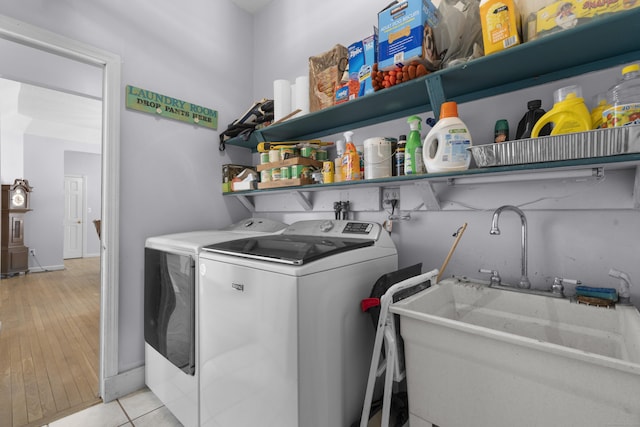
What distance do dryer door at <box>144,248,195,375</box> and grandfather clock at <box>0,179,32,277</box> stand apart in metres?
5.65

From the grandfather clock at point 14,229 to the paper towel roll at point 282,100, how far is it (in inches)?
251

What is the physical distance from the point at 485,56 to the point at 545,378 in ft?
3.57

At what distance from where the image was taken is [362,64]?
1570 millimetres

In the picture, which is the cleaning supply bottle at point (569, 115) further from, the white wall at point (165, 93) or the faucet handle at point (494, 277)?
the white wall at point (165, 93)

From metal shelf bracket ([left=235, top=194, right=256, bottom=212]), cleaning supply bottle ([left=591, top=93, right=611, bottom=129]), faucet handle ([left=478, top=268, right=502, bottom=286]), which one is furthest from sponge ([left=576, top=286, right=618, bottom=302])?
metal shelf bracket ([left=235, top=194, right=256, bottom=212])

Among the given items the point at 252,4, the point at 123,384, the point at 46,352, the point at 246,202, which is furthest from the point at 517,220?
the point at 46,352

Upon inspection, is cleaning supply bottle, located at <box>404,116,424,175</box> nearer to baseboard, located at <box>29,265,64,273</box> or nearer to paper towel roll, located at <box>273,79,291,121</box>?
paper towel roll, located at <box>273,79,291,121</box>

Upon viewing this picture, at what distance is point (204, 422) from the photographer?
138 cm

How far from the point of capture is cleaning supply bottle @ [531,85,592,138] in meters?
0.97

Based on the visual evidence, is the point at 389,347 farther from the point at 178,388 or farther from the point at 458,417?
the point at 178,388

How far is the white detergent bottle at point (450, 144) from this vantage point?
1.15m

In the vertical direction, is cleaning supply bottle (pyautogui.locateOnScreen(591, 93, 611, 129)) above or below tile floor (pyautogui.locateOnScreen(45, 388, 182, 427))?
above

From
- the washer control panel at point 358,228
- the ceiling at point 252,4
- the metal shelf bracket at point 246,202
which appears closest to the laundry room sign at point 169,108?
the metal shelf bracket at point 246,202

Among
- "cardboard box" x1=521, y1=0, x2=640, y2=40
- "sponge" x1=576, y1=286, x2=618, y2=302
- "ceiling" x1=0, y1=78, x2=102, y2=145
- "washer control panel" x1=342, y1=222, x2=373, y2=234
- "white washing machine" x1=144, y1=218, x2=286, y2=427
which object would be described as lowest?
"white washing machine" x1=144, y1=218, x2=286, y2=427
